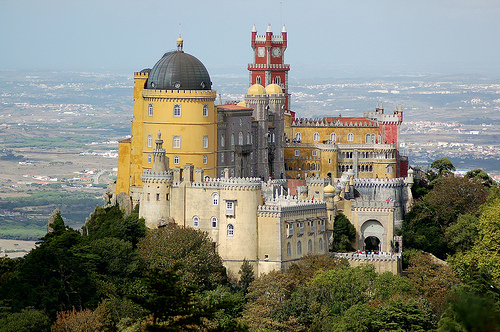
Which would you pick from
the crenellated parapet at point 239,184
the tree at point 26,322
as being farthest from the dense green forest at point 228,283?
the crenellated parapet at point 239,184

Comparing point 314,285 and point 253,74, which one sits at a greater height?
point 253,74

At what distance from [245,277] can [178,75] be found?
21.4 m

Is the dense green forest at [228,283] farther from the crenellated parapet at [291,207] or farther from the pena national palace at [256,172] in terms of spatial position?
the crenellated parapet at [291,207]

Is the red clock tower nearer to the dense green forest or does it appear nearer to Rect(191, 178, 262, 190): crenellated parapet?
the dense green forest

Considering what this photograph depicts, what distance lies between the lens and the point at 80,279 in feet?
282

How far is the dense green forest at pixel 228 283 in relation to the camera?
266 feet

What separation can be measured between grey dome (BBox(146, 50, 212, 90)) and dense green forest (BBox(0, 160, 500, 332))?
12.2m

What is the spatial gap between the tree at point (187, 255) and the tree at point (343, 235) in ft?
36.9

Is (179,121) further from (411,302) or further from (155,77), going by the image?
(411,302)

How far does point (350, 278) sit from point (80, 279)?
20.6 meters

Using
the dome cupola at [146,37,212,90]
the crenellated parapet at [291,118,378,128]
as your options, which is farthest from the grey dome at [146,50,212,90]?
the crenellated parapet at [291,118,378,128]

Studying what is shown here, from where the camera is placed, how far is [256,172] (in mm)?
112812

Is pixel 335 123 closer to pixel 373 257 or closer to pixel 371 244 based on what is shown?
pixel 371 244

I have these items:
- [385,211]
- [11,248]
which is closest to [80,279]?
[385,211]
